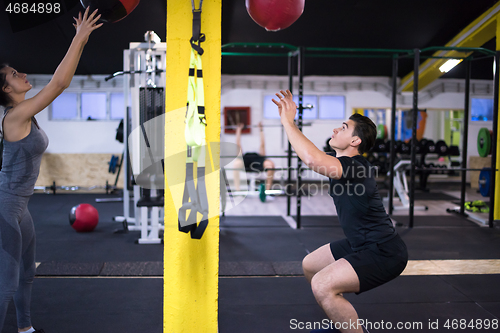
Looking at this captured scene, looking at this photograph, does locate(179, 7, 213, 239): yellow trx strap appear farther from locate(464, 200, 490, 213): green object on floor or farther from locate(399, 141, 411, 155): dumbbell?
locate(399, 141, 411, 155): dumbbell

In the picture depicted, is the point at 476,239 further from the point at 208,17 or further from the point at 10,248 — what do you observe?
the point at 10,248

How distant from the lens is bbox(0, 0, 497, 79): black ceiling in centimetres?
548

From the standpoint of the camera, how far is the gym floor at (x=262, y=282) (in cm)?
201

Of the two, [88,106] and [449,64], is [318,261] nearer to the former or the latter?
[449,64]

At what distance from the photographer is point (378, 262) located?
4.92 feet

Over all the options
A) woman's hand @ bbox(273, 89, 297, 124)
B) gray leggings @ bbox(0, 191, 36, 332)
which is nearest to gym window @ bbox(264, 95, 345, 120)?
woman's hand @ bbox(273, 89, 297, 124)

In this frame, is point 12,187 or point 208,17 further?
point 208,17

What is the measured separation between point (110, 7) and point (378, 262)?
61.8 inches

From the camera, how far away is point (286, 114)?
152cm

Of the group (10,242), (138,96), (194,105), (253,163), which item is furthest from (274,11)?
(253,163)

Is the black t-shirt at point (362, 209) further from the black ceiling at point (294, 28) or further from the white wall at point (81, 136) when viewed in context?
the white wall at point (81, 136)

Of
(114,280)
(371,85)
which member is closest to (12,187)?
(114,280)

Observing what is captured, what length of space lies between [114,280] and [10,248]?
120cm

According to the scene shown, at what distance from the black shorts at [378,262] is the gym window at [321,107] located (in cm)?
689
